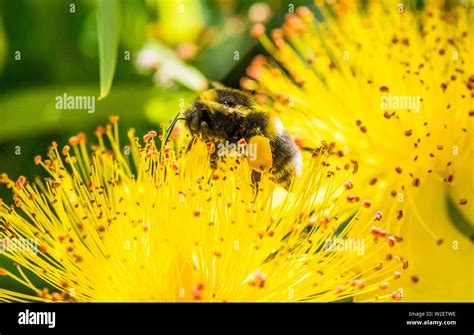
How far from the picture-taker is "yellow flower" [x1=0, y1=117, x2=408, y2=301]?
223cm

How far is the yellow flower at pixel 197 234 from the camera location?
87.7 inches

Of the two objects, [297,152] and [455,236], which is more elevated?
[297,152]

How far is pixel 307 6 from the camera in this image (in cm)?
251

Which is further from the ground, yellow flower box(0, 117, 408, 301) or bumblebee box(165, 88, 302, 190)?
bumblebee box(165, 88, 302, 190)

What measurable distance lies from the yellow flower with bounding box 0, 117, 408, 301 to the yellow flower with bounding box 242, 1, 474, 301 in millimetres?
106

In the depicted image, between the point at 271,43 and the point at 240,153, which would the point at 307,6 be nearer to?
the point at 271,43

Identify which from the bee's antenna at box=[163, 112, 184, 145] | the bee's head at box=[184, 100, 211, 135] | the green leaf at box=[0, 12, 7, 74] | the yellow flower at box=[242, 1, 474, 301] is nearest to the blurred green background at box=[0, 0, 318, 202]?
the green leaf at box=[0, 12, 7, 74]

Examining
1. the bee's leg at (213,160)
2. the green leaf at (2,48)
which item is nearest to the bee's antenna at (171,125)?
the bee's leg at (213,160)

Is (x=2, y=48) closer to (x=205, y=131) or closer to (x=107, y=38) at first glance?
(x=107, y=38)

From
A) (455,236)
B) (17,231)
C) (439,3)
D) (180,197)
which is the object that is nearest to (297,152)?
(180,197)

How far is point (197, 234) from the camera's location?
7.29ft

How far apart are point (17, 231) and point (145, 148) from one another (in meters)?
0.50

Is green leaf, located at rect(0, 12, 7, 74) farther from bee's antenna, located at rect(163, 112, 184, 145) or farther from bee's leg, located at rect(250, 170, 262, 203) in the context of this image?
bee's leg, located at rect(250, 170, 262, 203)
